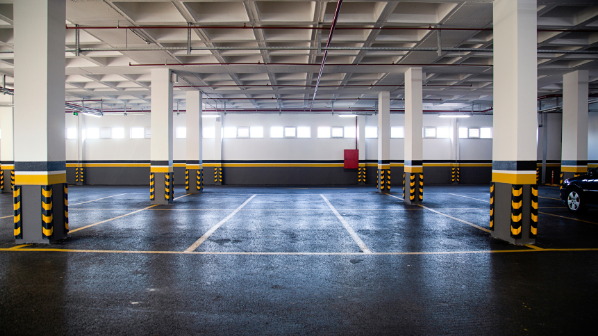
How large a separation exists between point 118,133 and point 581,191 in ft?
79.4

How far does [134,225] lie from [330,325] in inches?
254

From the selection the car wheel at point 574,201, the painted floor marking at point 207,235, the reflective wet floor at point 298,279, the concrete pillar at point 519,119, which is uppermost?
the concrete pillar at point 519,119

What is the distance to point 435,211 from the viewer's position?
32.0ft

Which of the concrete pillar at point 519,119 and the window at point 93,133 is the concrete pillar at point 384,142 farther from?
the window at point 93,133

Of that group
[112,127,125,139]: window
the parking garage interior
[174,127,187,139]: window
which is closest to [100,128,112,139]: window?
[112,127,125,139]: window

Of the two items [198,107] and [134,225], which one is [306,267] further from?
[198,107]

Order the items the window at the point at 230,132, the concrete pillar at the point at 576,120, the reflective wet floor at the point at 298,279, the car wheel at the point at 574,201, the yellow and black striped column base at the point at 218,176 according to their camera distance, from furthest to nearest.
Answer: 1. the window at the point at 230,132
2. the yellow and black striped column base at the point at 218,176
3. the concrete pillar at the point at 576,120
4. the car wheel at the point at 574,201
5. the reflective wet floor at the point at 298,279

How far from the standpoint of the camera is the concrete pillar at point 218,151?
65.9 feet

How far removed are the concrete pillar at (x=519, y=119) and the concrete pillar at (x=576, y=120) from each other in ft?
28.9

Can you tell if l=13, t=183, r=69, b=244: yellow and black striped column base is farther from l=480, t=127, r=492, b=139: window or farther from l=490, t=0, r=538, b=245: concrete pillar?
l=480, t=127, r=492, b=139: window

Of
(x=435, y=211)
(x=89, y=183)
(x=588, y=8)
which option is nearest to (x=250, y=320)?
(x=435, y=211)

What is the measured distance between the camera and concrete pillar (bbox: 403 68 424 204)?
452 inches

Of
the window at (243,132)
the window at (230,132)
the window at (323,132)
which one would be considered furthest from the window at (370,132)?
the window at (230,132)

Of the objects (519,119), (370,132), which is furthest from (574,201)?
(370,132)
